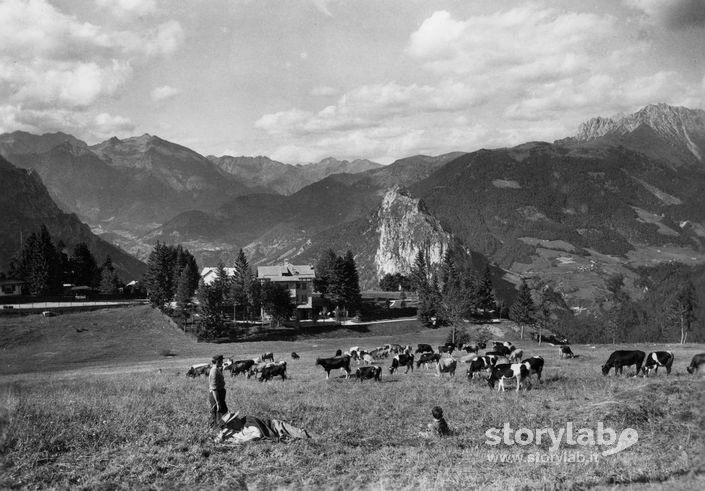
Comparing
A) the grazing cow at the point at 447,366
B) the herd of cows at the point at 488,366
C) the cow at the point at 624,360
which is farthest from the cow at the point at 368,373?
the cow at the point at 624,360

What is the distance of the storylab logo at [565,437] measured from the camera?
1755 centimetres

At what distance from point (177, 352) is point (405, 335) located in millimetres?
45966

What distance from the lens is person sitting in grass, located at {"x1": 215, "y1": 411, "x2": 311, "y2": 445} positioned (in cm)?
1664

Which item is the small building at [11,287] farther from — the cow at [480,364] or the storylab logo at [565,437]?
the storylab logo at [565,437]

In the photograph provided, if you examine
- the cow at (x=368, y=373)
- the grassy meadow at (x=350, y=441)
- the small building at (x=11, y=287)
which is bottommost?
the cow at (x=368, y=373)

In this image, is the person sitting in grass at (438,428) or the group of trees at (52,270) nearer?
the person sitting in grass at (438,428)

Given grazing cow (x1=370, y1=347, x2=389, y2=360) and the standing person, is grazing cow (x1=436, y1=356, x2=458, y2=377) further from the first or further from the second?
the standing person

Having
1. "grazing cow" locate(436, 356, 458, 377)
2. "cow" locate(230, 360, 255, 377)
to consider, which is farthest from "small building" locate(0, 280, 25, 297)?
→ "grazing cow" locate(436, 356, 458, 377)

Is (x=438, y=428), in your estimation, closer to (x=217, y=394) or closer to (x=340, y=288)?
(x=217, y=394)

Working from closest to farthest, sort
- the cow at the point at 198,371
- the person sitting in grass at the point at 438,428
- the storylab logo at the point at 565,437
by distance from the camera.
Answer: the storylab logo at the point at 565,437 < the person sitting in grass at the point at 438,428 < the cow at the point at 198,371

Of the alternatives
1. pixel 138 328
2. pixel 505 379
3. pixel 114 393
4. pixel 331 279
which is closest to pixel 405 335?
pixel 331 279

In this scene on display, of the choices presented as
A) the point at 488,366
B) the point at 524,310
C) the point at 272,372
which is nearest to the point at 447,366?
the point at 488,366

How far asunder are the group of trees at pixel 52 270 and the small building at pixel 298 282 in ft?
125

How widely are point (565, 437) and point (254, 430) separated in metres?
10.5
